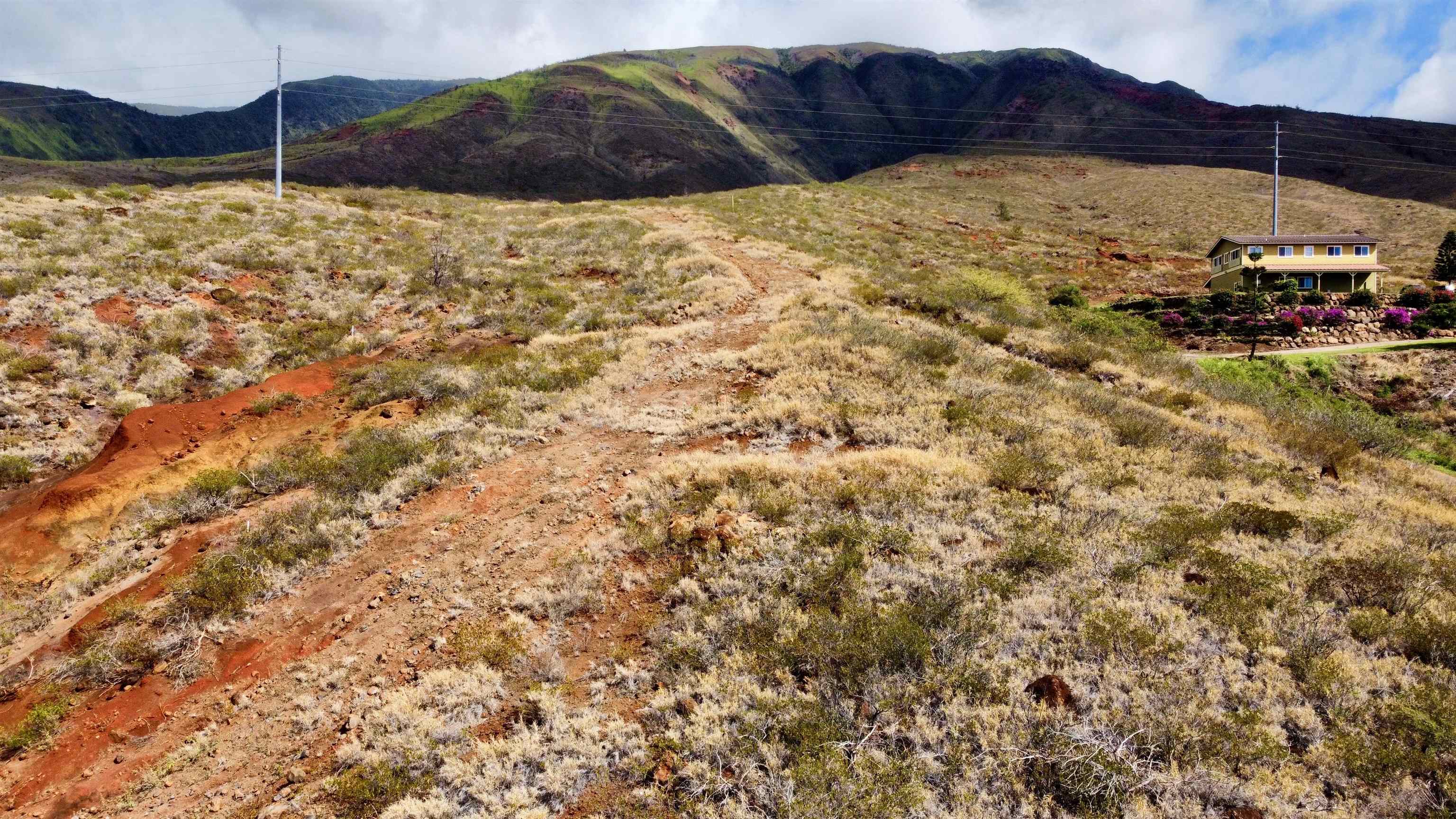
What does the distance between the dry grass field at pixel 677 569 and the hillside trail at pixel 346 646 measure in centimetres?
5

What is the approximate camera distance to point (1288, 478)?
34.7ft

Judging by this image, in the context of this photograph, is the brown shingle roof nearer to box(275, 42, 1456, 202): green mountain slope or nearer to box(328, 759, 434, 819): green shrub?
box(328, 759, 434, 819): green shrub

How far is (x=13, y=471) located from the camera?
35.2 feet

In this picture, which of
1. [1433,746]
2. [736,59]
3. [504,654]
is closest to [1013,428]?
[1433,746]

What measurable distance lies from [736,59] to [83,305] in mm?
182284

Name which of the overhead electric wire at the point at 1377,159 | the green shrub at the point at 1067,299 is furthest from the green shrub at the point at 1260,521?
the overhead electric wire at the point at 1377,159

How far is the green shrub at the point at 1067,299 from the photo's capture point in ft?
103

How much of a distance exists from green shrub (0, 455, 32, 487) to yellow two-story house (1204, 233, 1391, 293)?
182ft

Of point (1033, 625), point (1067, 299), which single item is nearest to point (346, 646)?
point (1033, 625)

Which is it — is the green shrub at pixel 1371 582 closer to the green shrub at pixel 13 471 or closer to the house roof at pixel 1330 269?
the green shrub at pixel 13 471

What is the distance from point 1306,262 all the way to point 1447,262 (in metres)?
7.84

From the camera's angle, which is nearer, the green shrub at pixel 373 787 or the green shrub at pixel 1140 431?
the green shrub at pixel 373 787

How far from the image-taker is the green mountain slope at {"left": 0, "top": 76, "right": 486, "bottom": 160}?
415 feet

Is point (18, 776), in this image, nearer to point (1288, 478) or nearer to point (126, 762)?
point (126, 762)
